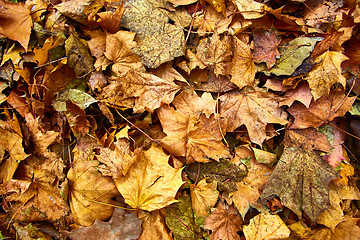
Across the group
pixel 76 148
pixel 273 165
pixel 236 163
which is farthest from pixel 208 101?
pixel 76 148

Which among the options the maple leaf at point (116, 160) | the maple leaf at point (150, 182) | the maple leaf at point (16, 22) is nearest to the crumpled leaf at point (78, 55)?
the maple leaf at point (16, 22)

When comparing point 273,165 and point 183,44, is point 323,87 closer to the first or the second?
point 273,165

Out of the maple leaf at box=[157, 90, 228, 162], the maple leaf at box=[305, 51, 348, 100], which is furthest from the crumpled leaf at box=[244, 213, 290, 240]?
the maple leaf at box=[305, 51, 348, 100]

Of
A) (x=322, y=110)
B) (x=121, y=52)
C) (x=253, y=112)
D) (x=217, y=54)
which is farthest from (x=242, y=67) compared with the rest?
(x=121, y=52)

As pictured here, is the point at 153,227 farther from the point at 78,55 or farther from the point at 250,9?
the point at 250,9

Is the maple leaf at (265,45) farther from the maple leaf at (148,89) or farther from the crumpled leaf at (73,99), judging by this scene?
the crumpled leaf at (73,99)
